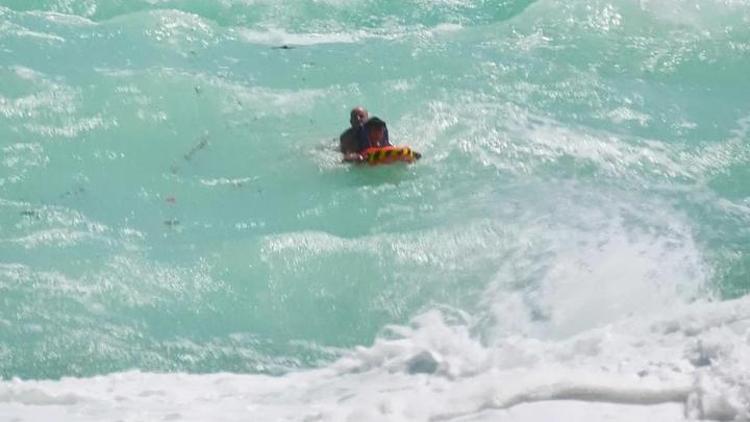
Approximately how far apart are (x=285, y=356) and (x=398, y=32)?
220 inches

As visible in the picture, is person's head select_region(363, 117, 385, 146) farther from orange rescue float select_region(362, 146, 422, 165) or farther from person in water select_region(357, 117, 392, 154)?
orange rescue float select_region(362, 146, 422, 165)

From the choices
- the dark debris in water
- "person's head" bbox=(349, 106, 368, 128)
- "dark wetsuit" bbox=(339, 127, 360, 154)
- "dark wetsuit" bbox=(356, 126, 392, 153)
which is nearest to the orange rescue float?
"dark wetsuit" bbox=(356, 126, 392, 153)

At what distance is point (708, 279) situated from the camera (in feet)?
23.3

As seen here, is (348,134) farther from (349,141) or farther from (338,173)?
(338,173)

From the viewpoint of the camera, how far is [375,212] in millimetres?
8320

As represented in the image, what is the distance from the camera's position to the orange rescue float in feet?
28.6

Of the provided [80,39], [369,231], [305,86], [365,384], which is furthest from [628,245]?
[80,39]

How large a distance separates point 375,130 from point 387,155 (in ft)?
1.13

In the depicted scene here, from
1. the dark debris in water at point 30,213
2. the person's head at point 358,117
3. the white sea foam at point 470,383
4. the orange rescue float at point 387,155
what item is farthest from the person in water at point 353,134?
the white sea foam at point 470,383

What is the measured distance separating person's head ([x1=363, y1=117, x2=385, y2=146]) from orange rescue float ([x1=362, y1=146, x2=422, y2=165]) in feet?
0.58

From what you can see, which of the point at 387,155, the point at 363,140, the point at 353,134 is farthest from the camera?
the point at 353,134

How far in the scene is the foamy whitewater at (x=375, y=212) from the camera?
19.9 feet

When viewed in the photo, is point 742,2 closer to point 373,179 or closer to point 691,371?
point 373,179

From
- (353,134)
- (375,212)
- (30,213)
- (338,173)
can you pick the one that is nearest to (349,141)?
(353,134)
